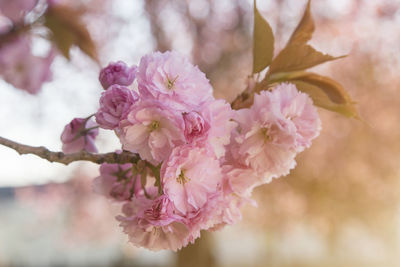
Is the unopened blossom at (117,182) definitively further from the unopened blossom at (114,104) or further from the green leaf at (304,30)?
the green leaf at (304,30)

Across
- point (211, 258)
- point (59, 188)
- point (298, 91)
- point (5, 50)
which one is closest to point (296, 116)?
point (298, 91)

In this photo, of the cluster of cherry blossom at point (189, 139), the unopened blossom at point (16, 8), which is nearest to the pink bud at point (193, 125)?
the cluster of cherry blossom at point (189, 139)

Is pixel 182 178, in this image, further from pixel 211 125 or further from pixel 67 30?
pixel 67 30

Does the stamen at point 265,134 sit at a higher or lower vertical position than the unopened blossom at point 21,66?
lower

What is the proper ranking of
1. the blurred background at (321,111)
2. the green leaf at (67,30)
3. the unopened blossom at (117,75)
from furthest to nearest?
the blurred background at (321,111), the green leaf at (67,30), the unopened blossom at (117,75)

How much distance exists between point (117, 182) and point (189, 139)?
0.22 metres

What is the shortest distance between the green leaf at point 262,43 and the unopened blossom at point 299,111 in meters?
0.06

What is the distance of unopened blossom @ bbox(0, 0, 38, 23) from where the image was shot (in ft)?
3.73

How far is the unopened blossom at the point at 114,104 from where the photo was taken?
610 mm

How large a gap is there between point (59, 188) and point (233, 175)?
617 centimetres

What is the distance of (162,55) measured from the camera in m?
0.64

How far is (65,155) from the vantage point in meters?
0.67

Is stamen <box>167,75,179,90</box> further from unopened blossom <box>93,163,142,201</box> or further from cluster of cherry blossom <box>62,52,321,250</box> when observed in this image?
unopened blossom <box>93,163,142,201</box>

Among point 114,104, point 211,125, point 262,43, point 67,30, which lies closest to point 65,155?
point 114,104
